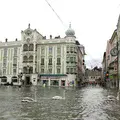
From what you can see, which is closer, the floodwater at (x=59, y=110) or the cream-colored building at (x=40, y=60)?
the floodwater at (x=59, y=110)

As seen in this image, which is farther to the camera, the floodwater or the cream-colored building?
the cream-colored building

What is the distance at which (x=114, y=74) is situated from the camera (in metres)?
60.8

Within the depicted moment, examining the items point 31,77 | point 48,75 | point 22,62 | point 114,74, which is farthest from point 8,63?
point 114,74

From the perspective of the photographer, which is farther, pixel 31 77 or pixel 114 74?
pixel 31 77

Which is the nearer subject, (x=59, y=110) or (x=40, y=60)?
(x=59, y=110)

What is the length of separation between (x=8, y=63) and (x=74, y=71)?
2537cm

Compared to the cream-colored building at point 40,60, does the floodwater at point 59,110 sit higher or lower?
lower

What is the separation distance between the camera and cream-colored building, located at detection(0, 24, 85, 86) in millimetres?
70125

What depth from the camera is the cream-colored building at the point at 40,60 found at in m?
70.1

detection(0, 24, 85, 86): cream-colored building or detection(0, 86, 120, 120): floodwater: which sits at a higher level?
detection(0, 24, 85, 86): cream-colored building

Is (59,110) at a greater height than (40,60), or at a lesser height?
lesser

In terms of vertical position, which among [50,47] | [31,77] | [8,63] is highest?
[50,47]

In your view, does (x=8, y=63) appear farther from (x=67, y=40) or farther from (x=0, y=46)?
(x=67, y=40)

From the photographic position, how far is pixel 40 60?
241ft
